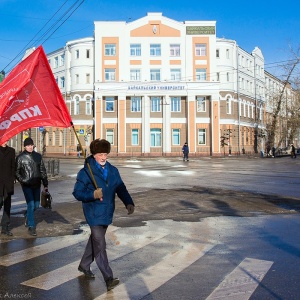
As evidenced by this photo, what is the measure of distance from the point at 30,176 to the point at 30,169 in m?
0.15

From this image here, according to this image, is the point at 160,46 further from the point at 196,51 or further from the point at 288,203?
the point at 288,203

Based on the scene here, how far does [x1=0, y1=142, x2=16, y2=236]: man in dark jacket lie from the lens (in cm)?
762

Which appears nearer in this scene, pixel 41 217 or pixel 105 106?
pixel 41 217

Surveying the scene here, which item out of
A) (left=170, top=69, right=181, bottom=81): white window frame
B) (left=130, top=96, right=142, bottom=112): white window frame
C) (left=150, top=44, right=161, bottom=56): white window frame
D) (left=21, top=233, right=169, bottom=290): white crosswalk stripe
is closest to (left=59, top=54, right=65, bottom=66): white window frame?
(left=130, top=96, right=142, bottom=112): white window frame

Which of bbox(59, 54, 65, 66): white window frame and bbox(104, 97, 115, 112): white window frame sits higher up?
bbox(59, 54, 65, 66): white window frame

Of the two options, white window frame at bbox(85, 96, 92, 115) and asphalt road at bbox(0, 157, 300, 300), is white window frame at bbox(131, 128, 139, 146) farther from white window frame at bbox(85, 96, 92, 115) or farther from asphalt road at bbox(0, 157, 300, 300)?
asphalt road at bbox(0, 157, 300, 300)

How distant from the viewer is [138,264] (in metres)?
5.71

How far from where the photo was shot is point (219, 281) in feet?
16.2

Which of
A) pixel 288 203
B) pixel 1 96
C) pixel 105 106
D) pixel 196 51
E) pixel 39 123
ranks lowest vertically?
pixel 288 203

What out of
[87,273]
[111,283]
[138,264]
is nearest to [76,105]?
[138,264]

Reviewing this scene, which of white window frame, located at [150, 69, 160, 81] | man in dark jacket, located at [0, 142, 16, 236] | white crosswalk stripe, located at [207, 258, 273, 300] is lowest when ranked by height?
white crosswalk stripe, located at [207, 258, 273, 300]

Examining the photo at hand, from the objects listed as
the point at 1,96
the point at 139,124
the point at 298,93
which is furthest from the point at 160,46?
the point at 1,96

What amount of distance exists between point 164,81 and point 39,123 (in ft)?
167

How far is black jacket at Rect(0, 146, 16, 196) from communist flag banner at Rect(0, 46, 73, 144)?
1847 mm
